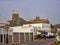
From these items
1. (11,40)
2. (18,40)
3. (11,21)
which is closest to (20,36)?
(18,40)

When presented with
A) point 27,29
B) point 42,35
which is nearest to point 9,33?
point 27,29

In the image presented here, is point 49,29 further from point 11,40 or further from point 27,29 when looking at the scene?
point 11,40

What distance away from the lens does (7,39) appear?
4356cm

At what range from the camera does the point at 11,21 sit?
73.9m

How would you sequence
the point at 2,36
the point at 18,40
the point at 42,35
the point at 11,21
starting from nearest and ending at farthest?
the point at 2,36 → the point at 18,40 → the point at 42,35 → the point at 11,21

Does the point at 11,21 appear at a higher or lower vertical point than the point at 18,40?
higher

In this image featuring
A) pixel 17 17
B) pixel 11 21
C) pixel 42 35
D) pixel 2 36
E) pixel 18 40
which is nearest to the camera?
pixel 2 36

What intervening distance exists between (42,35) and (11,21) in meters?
13.4

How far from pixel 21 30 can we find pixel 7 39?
324 inches

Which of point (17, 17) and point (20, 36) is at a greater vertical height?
point (17, 17)

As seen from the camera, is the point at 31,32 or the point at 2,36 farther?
the point at 31,32

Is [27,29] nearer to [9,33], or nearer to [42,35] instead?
[9,33]

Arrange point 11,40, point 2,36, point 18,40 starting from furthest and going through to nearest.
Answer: point 18,40 < point 11,40 < point 2,36

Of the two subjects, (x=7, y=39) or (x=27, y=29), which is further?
(x=27, y=29)
